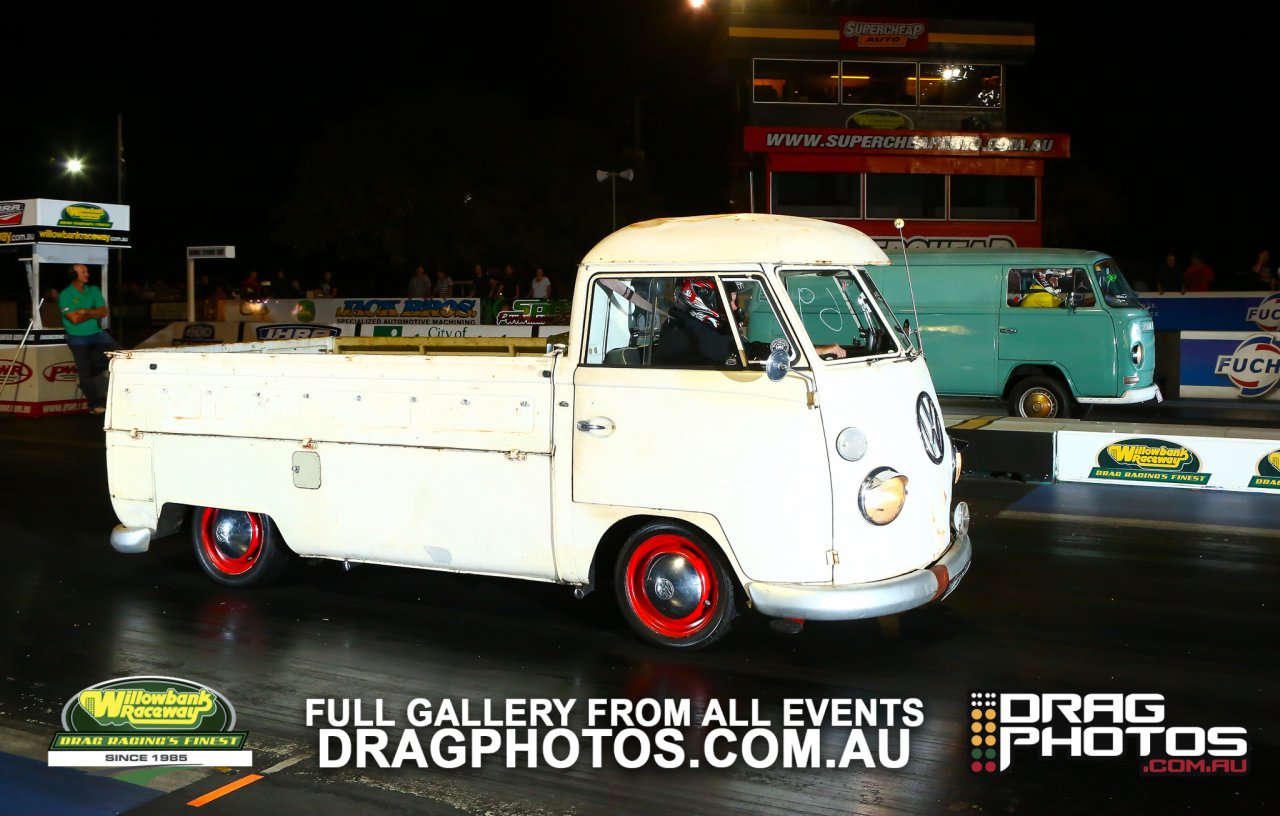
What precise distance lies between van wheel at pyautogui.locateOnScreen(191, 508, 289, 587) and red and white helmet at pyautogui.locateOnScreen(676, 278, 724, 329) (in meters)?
3.13

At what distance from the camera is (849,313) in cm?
685

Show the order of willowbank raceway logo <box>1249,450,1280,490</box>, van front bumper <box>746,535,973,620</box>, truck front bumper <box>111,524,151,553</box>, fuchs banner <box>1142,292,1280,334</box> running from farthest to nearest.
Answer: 1. fuchs banner <box>1142,292,1280,334</box>
2. willowbank raceway logo <box>1249,450,1280,490</box>
3. truck front bumper <box>111,524,151,553</box>
4. van front bumper <box>746,535,973,620</box>

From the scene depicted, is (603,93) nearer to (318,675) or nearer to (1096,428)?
(1096,428)

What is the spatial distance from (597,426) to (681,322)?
69 cm

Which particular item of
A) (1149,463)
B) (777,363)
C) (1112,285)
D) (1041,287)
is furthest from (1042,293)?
(777,363)

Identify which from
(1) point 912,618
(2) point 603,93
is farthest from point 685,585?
(2) point 603,93

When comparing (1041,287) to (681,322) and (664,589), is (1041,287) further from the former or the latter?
(664,589)

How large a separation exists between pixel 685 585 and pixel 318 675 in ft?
6.26

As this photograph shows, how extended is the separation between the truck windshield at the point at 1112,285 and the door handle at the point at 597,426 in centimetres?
1063

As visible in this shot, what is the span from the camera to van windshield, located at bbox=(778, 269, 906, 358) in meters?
6.62

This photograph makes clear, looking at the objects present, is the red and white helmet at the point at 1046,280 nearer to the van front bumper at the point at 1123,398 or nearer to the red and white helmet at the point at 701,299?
the van front bumper at the point at 1123,398

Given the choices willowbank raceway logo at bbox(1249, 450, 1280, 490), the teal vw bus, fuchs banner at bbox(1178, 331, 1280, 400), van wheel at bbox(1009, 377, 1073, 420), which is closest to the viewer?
willowbank raceway logo at bbox(1249, 450, 1280, 490)

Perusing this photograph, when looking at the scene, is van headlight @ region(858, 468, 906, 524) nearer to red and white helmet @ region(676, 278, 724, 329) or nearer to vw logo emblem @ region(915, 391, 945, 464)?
vw logo emblem @ region(915, 391, 945, 464)

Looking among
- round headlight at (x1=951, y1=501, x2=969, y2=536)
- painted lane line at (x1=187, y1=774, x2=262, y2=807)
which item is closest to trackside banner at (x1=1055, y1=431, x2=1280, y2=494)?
round headlight at (x1=951, y1=501, x2=969, y2=536)
